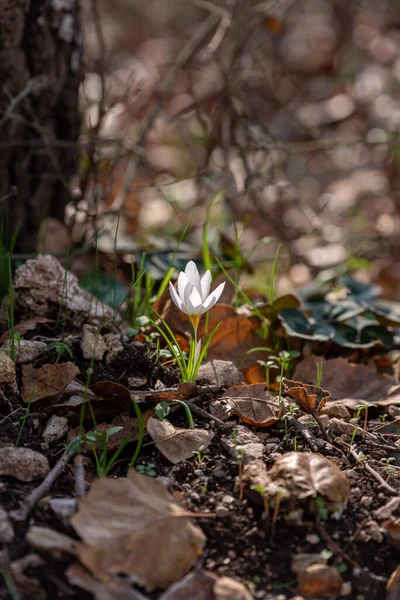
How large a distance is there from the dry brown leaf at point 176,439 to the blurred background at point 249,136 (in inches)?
24.3

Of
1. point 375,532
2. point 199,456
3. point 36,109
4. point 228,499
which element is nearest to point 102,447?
point 199,456

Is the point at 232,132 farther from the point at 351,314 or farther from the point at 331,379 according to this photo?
the point at 331,379

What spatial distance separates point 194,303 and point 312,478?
0.53 metres

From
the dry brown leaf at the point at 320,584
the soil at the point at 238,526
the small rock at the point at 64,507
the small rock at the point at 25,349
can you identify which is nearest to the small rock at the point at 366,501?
the soil at the point at 238,526

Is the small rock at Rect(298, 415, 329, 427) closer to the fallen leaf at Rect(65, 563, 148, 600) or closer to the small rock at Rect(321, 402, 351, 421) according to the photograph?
the small rock at Rect(321, 402, 351, 421)

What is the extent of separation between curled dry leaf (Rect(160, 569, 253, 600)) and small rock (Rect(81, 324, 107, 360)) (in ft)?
2.51

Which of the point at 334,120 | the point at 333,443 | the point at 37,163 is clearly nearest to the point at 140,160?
the point at 37,163

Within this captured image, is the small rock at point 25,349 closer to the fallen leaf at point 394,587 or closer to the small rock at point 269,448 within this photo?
the small rock at point 269,448

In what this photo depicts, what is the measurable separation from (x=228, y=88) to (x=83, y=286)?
1447mm

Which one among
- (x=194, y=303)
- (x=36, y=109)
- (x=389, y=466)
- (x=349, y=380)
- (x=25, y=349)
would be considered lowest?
(x=349, y=380)

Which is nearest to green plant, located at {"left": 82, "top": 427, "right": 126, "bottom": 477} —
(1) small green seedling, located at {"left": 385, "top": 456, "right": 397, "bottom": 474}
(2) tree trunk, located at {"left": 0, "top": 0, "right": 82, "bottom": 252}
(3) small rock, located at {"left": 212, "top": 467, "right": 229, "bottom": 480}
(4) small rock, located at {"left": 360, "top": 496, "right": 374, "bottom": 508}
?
(3) small rock, located at {"left": 212, "top": 467, "right": 229, "bottom": 480}

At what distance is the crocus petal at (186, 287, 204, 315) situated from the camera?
70.6 inches

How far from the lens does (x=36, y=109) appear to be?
296 centimetres

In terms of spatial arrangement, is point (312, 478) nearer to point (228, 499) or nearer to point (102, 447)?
point (228, 499)
